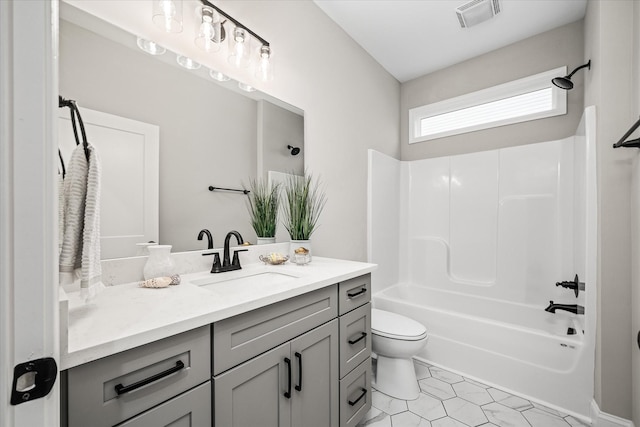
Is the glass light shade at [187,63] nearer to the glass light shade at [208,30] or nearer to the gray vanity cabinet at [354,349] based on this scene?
the glass light shade at [208,30]

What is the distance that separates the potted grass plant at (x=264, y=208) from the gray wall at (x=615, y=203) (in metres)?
1.88

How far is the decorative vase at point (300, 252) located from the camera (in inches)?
64.6

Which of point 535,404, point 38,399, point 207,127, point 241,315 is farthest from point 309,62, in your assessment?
point 535,404

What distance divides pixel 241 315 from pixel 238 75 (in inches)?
50.7

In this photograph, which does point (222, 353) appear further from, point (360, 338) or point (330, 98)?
point (330, 98)

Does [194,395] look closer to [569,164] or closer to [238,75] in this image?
[238,75]

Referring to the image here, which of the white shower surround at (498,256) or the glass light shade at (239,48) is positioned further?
the white shower surround at (498,256)

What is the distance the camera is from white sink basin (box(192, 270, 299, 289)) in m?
1.26

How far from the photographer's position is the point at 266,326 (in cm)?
99

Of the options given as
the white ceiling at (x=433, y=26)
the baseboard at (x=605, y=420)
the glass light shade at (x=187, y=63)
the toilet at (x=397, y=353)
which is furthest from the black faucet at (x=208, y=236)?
the baseboard at (x=605, y=420)

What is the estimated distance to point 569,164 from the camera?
7.54ft

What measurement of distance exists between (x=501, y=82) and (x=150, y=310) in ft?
10.6

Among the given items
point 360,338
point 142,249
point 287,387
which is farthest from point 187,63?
point 360,338

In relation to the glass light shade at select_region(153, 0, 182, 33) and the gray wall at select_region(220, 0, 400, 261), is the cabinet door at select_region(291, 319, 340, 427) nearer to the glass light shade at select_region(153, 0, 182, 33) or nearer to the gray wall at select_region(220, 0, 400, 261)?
the gray wall at select_region(220, 0, 400, 261)
